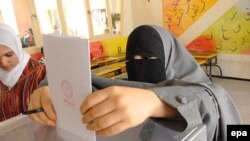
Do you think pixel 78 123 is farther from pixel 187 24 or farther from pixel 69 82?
pixel 187 24

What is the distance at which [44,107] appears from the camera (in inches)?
20.1

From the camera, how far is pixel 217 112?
0.51 metres

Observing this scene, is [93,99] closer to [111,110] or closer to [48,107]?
[111,110]

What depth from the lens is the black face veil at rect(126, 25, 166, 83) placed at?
959mm

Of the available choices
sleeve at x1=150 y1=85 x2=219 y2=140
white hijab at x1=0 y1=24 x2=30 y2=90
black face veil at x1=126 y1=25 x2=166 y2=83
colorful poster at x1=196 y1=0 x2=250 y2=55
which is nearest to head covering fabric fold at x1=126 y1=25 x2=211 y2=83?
black face veil at x1=126 y1=25 x2=166 y2=83

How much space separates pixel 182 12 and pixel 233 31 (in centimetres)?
91

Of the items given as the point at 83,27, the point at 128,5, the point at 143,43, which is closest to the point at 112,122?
the point at 143,43

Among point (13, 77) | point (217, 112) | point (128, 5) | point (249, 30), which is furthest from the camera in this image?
point (128, 5)

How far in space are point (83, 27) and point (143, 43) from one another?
10.8 ft

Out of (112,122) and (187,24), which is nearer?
(112,122)

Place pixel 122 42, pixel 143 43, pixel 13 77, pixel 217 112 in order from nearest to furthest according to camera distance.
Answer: pixel 217 112 → pixel 143 43 → pixel 13 77 → pixel 122 42

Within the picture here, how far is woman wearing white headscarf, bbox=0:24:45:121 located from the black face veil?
0.43 m

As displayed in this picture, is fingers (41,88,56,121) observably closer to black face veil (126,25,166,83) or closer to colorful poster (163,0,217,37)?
black face veil (126,25,166,83)

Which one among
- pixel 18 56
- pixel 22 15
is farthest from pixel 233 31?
pixel 18 56
